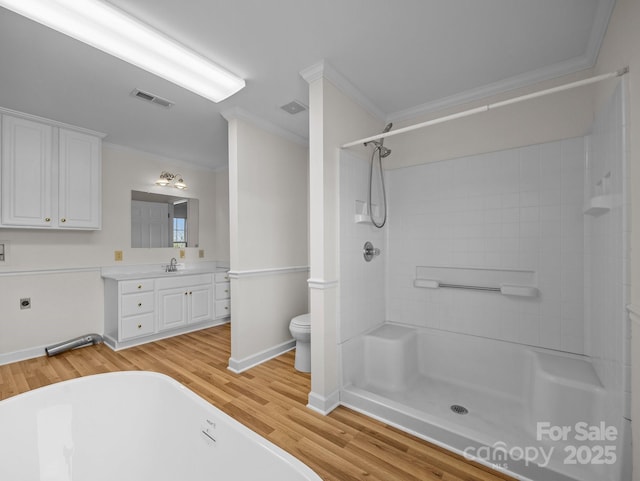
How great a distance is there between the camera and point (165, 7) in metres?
1.54

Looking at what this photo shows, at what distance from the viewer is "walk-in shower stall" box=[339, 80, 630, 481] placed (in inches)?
56.2

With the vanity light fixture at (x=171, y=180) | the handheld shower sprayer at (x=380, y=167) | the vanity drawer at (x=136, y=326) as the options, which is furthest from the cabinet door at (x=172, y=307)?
the handheld shower sprayer at (x=380, y=167)

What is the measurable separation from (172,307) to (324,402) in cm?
252

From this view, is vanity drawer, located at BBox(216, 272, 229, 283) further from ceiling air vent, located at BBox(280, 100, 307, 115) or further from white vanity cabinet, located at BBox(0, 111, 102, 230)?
ceiling air vent, located at BBox(280, 100, 307, 115)

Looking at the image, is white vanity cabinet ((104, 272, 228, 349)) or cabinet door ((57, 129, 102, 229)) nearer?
cabinet door ((57, 129, 102, 229))

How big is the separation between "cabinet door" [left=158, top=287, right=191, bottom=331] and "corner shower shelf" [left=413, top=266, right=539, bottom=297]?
2.91m

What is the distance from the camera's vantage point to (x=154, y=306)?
3.42 m

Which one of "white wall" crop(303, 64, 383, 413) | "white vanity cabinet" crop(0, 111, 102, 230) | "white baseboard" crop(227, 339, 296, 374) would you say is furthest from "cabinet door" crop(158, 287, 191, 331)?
"white wall" crop(303, 64, 383, 413)

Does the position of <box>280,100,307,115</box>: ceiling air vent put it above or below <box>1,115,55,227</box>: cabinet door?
above

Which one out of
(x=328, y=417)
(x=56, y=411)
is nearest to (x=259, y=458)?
(x=328, y=417)

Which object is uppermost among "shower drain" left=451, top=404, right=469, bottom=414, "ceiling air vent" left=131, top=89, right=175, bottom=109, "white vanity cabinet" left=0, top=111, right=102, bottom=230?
"ceiling air vent" left=131, top=89, right=175, bottom=109

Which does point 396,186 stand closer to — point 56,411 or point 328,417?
point 328,417

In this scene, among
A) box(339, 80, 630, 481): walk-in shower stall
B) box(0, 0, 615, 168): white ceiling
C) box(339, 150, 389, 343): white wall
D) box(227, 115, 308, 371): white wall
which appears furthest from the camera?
box(227, 115, 308, 371): white wall

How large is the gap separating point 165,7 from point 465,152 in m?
2.31
